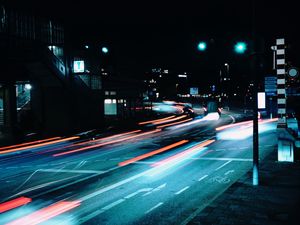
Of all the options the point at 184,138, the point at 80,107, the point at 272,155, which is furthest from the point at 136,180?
the point at 80,107

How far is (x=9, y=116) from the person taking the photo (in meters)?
29.5

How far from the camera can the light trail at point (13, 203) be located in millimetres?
9766

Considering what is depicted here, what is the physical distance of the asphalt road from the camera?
9148mm

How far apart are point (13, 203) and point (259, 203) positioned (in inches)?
264

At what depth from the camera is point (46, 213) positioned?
9.24 metres

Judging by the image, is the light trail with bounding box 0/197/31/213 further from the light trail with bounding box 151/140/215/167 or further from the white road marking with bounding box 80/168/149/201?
the light trail with bounding box 151/140/215/167

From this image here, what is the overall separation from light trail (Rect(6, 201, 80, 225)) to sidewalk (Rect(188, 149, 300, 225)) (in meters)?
3.59

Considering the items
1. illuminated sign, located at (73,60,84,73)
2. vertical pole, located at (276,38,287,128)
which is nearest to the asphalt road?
vertical pole, located at (276,38,287,128)

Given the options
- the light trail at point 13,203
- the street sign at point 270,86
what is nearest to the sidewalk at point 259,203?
the light trail at point 13,203

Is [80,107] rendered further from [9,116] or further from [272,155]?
[272,155]

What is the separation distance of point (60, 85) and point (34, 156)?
1342 cm

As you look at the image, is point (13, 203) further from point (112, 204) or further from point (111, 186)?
point (111, 186)

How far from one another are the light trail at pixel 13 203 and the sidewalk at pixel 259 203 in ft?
16.7

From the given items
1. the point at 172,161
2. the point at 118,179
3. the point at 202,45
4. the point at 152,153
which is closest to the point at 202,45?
the point at 202,45
